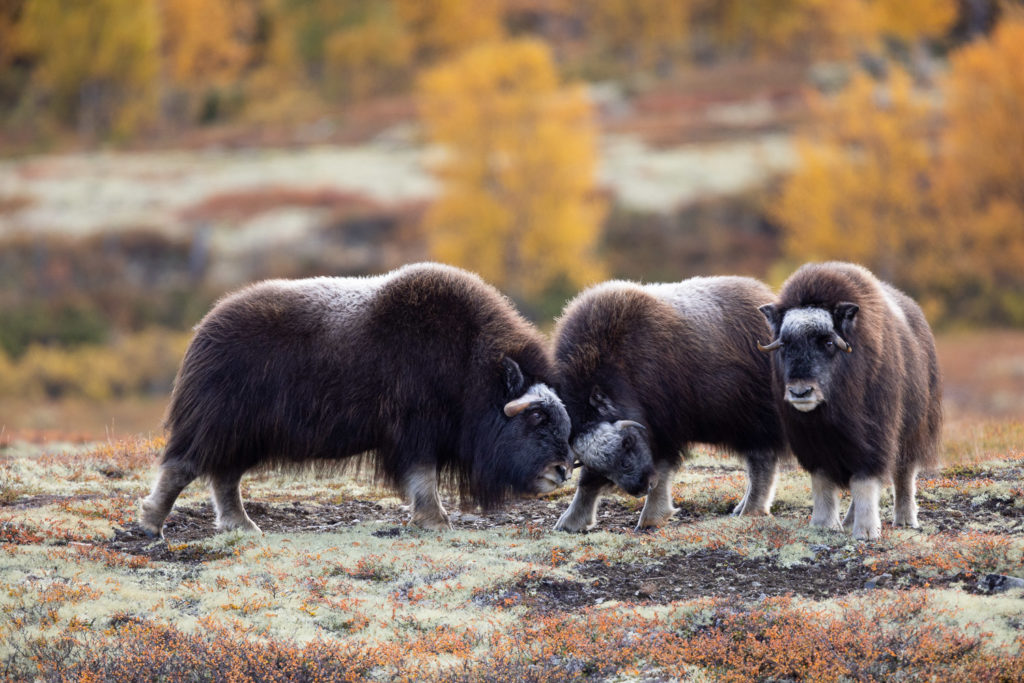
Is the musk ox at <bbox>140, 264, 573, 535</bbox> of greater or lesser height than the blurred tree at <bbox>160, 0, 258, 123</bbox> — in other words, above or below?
below

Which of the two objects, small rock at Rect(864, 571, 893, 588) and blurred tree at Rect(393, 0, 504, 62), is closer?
small rock at Rect(864, 571, 893, 588)

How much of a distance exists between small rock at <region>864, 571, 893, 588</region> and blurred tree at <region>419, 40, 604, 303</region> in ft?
96.2

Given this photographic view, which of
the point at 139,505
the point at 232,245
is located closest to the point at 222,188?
the point at 232,245

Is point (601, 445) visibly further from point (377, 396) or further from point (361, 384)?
point (361, 384)

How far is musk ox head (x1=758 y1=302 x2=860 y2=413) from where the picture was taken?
27.8ft

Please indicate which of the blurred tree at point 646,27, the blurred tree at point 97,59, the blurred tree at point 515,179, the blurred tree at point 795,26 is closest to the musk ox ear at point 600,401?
the blurred tree at point 515,179

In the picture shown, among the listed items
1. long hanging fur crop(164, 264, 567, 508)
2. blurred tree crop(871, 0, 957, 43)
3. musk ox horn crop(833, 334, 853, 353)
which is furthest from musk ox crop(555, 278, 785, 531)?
blurred tree crop(871, 0, 957, 43)

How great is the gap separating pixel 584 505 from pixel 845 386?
2.58 m

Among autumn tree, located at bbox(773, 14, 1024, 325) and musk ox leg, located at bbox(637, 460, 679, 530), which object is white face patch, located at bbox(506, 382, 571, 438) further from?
autumn tree, located at bbox(773, 14, 1024, 325)

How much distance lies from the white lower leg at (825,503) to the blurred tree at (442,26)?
72.0 metres

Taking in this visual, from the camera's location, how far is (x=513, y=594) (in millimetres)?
7934

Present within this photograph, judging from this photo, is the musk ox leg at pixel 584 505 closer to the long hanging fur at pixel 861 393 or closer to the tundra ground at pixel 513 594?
the tundra ground at pixel 513 594

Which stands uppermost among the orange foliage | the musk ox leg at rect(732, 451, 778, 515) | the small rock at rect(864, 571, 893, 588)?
the orange foliage

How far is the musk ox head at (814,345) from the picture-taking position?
848 centimetres
